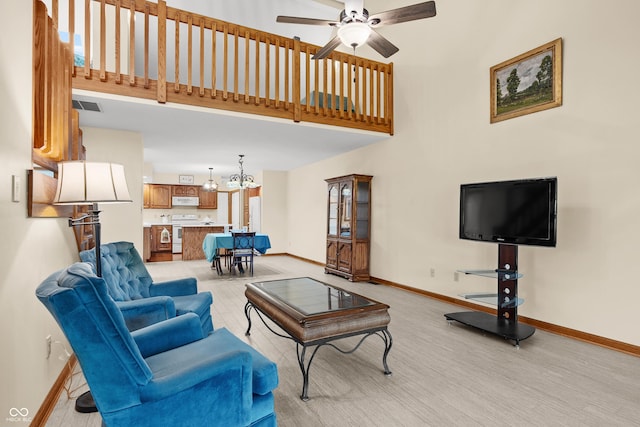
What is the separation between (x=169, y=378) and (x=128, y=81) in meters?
3.64

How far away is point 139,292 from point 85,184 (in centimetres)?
123

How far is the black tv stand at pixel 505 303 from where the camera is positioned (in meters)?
3.22

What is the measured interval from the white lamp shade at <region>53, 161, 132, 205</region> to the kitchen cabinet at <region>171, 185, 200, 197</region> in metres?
8.65

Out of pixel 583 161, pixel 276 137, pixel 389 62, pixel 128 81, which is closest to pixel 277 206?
pixel 276 137

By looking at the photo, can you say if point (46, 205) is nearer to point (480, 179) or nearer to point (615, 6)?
point (480, 179)

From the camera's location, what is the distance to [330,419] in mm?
1940

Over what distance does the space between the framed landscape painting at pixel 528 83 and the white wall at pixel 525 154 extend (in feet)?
0.28

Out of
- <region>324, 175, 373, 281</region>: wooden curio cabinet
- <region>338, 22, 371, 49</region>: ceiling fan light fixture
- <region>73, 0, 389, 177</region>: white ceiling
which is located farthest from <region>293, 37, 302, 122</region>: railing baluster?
<region>338, 22, 371, 49</region>: ceiling fan light fixture

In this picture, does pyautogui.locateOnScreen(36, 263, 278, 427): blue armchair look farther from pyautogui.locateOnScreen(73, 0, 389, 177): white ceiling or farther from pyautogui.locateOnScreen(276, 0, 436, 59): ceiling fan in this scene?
pyautogui.locateOnScreen(73, 0, 389, 177): white ceiling

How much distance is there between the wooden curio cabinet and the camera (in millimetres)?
5961

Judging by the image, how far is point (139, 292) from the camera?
288 centimetres

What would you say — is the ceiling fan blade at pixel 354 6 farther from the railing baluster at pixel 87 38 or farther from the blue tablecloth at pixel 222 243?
the blue tablecloth at pixel 222 243

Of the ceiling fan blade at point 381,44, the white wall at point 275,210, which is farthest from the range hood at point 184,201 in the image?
the ceiling fan blade at point 381,44

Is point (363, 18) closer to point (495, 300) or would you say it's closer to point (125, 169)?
point (495, 300)
